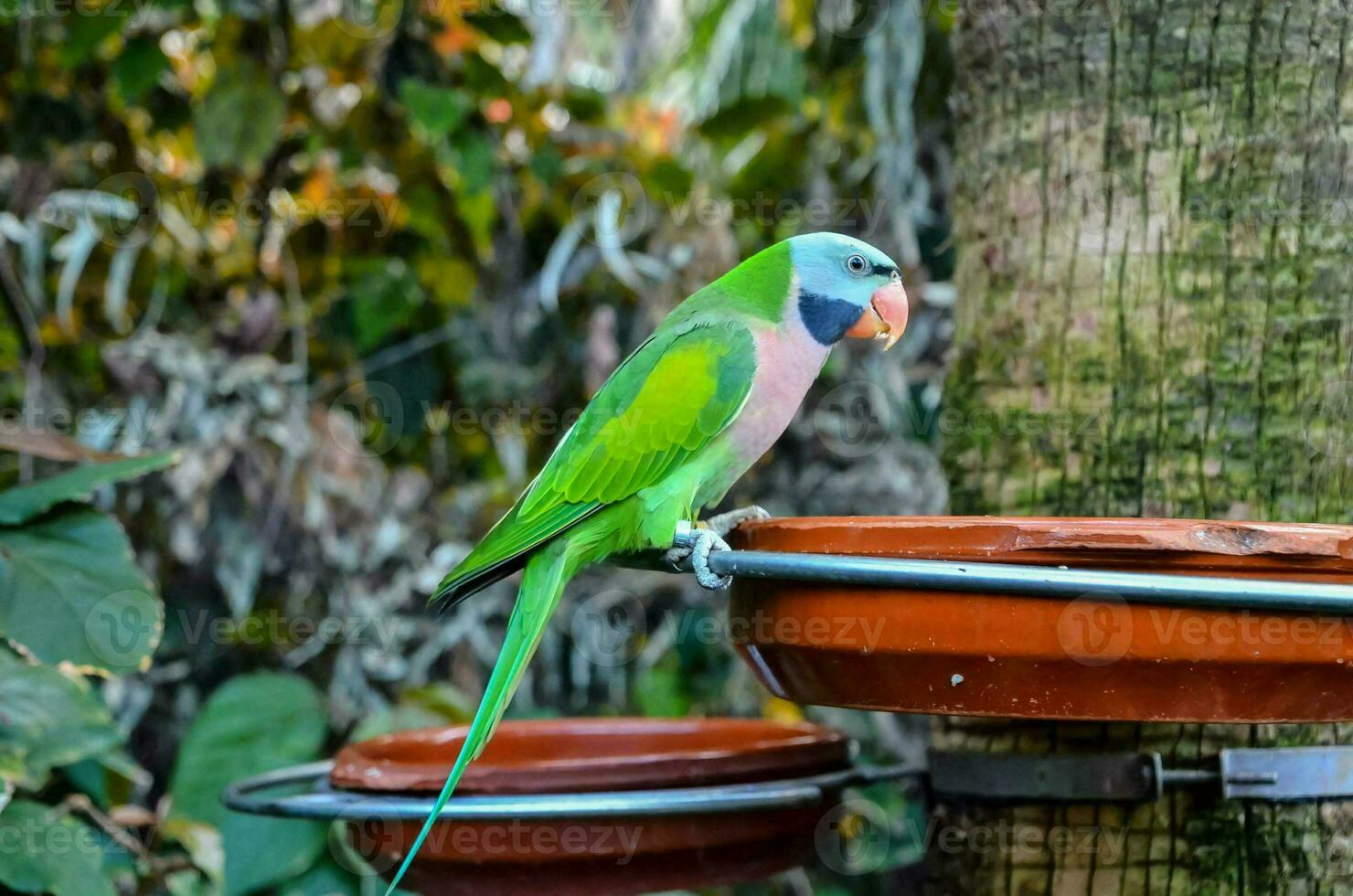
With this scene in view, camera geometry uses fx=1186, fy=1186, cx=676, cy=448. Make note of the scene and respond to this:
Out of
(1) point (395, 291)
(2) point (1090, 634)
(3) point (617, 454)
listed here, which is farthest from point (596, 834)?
(1) point (395, 291)

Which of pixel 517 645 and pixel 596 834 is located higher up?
pixel 517 645

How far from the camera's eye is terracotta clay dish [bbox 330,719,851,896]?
1.61 meters

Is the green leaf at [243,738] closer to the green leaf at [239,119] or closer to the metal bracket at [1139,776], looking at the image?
the green leaf at [239,119]

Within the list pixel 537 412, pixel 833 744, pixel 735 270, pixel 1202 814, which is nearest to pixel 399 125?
pixel 537 412

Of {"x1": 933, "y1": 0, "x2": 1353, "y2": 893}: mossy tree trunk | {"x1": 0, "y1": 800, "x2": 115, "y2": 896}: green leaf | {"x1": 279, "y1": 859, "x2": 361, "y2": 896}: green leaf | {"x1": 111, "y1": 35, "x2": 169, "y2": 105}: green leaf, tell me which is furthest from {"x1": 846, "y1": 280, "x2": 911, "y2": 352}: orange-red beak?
{"x1": 111, "y1": 35, "x2": 169, "y2": 105}: green leaf

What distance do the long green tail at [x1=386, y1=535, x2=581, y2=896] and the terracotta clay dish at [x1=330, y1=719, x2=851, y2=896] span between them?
0.05 m

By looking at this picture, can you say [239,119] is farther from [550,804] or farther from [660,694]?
[550,804]

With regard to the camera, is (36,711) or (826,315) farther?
(826,315)

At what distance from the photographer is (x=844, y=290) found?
208 centimetres

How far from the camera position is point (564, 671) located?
3748mm

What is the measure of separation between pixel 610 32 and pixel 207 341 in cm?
226

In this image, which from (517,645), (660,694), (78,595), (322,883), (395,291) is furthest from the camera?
(660,694)

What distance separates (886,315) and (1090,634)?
3.29 feet

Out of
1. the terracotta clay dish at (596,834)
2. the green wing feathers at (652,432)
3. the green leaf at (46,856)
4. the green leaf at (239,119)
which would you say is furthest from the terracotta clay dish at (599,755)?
the green leaf at (239,119)
